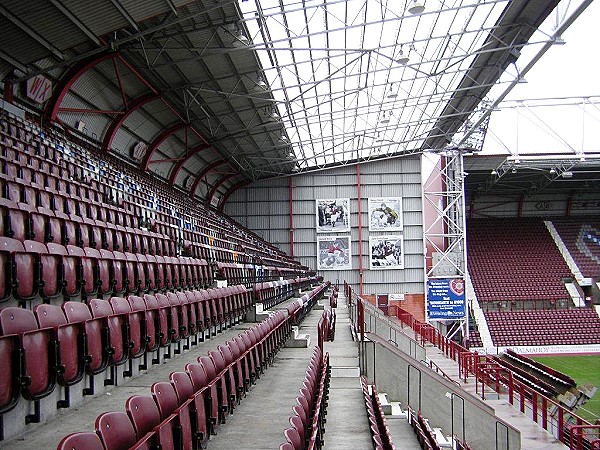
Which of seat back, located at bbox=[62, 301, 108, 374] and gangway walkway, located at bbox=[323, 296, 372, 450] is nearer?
seat back, located at bbox=[62, 301, 108, 374]

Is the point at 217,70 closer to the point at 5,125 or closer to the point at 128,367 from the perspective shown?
the point at 5,125

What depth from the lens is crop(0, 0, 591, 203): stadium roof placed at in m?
Answer: 12.9

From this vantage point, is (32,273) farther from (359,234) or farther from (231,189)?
(231,189)

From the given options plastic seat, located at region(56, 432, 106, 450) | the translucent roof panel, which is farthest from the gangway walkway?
the translucent roof panel

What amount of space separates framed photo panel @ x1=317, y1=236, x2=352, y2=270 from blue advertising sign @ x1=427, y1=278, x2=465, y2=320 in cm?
682

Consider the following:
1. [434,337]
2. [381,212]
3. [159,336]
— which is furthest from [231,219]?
[159,336]

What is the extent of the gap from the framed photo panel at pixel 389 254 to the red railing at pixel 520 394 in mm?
9381

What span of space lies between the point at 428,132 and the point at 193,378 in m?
25.7

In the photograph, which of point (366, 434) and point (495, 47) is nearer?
point (366, 434)

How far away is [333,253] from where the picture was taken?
107 ft

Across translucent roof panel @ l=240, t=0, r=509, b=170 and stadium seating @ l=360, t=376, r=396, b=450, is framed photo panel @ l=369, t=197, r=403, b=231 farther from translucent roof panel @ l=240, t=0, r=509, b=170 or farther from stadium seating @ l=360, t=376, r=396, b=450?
stadium seating @ l=360, t=376, r=396, b=450

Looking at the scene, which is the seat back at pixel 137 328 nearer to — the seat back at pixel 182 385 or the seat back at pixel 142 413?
the seat back at pixel 182 385

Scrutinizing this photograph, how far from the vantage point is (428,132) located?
93.4ft

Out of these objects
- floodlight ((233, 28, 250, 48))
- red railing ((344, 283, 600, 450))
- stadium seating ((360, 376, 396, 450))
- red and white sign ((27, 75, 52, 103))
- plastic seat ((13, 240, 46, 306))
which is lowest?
red railing ((344, 283, 600, 450))
